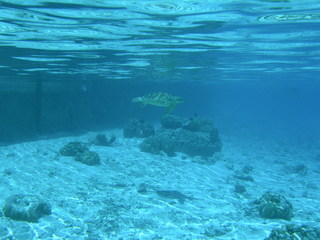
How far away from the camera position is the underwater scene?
343 inches

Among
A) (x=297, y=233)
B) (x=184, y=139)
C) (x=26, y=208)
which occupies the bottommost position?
(x=184, y=139)

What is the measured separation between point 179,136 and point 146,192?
9680mm

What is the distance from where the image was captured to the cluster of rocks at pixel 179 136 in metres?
19.5

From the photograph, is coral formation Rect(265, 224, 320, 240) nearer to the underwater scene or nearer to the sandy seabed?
the underwater scene

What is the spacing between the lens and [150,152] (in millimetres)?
19375

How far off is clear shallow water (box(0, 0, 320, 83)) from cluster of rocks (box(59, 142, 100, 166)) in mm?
6093

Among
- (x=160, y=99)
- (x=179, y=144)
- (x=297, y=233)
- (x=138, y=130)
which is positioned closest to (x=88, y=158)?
(x=160, y=99)

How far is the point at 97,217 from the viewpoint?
29.9 ft

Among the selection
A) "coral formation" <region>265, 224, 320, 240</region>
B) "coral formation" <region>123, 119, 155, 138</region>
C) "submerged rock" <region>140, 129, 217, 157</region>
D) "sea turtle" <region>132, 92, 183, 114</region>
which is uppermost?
"sea turtle" <region>132, 92, 183, 114</region>

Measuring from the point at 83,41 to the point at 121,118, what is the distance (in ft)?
78.3

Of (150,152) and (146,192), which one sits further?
(150,152)

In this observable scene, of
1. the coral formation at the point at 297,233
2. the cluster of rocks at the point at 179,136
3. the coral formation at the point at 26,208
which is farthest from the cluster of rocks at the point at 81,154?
the coral formation at the point at 297,233

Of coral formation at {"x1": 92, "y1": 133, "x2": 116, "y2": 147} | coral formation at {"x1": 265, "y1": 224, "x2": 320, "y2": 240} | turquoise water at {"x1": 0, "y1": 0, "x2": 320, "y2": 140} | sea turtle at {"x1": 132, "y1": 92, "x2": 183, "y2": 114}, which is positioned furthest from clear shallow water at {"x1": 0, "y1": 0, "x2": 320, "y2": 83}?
coral formation at {"x1": 265, "y1": 224, "x2": 320, "y2": 240}

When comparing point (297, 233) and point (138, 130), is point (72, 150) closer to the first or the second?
point (138, 130)
